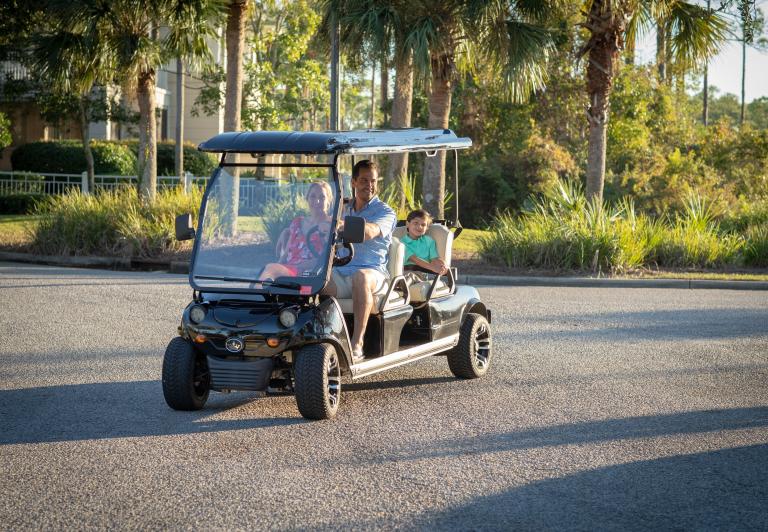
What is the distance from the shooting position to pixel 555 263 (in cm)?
1745

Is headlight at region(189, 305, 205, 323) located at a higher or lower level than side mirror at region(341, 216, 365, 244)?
lower

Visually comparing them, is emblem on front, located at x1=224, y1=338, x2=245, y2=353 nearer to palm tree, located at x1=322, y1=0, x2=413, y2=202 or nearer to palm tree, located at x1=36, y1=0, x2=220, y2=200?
palm tree, located at x1=322, y1=0, x2=413, y2=202

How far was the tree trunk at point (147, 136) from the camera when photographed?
21500mm

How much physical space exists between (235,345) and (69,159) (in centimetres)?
3059

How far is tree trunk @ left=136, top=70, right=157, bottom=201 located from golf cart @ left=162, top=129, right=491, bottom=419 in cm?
1372

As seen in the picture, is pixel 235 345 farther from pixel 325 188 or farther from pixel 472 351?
pixel 472 351

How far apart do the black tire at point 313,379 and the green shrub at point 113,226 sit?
1149 cm

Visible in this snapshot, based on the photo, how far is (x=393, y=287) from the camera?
7824mm

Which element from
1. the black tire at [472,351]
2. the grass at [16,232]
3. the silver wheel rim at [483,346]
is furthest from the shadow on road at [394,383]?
the grass at [16,232]

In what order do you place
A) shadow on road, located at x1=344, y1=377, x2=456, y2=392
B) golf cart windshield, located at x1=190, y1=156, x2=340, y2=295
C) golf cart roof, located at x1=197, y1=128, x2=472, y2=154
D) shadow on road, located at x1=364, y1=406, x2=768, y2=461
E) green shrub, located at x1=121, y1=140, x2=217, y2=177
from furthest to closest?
green shrub, located at x1=121, y1=140, x2=217, y2=177 < shadow on road, located at x1=344, y1=377, x2=456, y2=392 < golf cart windshield, located at x1=190, y1=156, x2=340, y2=295 < golf cart roof, located at x1=197, y1=128, x2=472, y2=154 < shadow on road, located at x1=364, y1=406, x2=768, y2=461

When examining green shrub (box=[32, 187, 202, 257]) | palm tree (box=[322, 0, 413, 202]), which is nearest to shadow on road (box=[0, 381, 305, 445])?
green shrub (box=[32, 187, 202, 257])

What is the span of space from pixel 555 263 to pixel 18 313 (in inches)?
348

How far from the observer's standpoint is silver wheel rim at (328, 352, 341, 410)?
23.2 ft

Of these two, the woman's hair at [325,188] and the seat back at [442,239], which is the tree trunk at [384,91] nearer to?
the seat back at [442,239]
